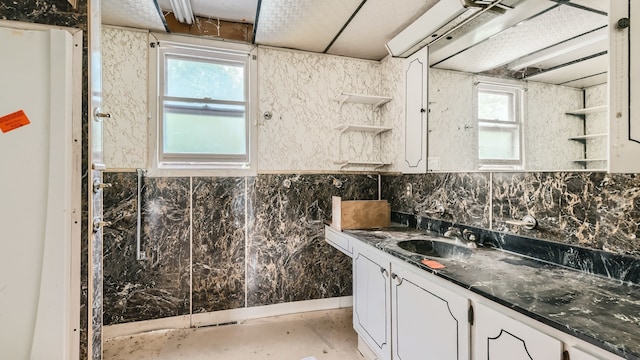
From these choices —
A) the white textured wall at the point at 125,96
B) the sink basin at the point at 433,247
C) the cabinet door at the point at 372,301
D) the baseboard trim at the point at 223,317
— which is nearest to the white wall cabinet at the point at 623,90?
the sink basin at the point at 433,247

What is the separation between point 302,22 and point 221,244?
6.53 feet

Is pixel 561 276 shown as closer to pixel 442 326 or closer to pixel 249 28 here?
pixel 442 326

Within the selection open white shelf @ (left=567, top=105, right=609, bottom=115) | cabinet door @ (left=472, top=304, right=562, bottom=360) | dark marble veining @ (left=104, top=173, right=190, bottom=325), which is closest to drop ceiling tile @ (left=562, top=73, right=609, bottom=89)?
open white shelf @ (left=567, top=105, right=609, bottom=115)

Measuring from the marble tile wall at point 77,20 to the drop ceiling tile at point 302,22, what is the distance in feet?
3.60

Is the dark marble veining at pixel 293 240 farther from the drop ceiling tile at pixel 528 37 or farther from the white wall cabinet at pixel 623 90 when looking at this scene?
the white wall cabinet at pixel 623 90

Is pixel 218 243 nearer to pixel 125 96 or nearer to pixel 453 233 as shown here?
pixel 125 96

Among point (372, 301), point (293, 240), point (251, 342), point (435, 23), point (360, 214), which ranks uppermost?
point (435, 23)

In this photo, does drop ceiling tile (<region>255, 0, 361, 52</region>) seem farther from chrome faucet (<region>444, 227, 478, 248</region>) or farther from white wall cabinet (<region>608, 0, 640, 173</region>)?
chrome faucet (<region>444, 227, 478, 248</region>)

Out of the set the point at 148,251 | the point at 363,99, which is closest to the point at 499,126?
the point at 363,99

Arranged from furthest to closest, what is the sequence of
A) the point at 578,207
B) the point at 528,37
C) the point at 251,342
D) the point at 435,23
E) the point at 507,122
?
the point at 251,342, the point at 435,23, the point at 507,122, the point at 528,37, the point at 578,207

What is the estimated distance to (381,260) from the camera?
5.66ft

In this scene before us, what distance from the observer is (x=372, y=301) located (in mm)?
1853

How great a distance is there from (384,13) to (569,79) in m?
1.26

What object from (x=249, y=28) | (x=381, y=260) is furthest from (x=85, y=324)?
(x=249, y=28)
